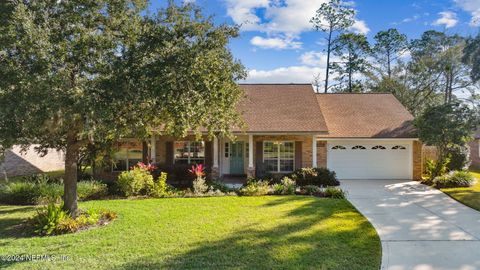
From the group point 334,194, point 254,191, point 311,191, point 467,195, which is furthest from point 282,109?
point 467,195

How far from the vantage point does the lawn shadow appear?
20.7 ft

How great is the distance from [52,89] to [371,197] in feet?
36.8

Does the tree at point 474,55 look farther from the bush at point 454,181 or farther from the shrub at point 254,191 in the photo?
the shrub at point 254,191

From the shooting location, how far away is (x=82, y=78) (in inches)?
287

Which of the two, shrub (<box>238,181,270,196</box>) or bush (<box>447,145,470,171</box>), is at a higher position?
bush (<box>447,145,470,171</box>)

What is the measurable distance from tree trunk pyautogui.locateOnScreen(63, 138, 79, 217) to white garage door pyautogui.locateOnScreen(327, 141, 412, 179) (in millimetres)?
13055

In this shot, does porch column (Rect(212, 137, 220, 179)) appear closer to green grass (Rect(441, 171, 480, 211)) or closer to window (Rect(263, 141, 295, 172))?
window (Rect(263, 141, 295, 172))

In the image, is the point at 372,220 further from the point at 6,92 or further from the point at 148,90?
the point at 6,92

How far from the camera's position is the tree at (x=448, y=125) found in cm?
1590

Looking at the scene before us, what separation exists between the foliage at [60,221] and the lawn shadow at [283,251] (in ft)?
9.94

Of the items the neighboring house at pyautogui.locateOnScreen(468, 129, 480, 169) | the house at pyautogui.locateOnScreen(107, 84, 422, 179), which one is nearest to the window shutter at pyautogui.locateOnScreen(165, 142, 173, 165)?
the house at pyautogui.locateOnScreen(107, 84, 422, 179)

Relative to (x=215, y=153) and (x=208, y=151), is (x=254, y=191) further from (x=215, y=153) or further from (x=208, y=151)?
(x=208, y=151)

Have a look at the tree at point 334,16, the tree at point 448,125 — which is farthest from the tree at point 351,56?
the tree at point 448,125

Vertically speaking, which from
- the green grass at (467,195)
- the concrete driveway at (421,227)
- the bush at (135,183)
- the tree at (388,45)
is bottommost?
the concrete driveway at (421,227)
